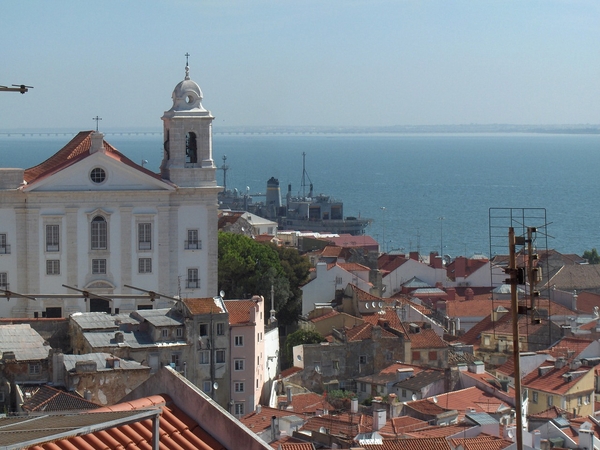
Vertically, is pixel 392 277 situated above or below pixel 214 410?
below

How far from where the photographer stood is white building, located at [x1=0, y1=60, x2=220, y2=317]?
39906 millimetres

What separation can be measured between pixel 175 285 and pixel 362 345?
17.4 ft

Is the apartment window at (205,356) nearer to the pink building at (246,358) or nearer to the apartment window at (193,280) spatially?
the pink building at (246,358)

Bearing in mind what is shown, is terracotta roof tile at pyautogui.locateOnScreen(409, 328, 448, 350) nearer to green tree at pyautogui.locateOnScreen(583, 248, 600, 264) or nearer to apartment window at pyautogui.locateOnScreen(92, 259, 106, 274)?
apartment window at pyautogui.locateOnScreen(92, 259, 106, 274)

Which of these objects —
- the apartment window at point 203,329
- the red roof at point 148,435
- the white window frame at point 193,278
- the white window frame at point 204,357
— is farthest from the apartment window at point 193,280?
the red roof at point 148,435

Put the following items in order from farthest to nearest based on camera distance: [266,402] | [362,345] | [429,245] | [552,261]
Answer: [429,245] < [552,261] < [362,345] < [266,402]

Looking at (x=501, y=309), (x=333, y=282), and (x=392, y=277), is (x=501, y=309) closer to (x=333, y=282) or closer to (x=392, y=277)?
(x=333, y=282)

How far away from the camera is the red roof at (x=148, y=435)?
7820mm

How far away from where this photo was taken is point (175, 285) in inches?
1587

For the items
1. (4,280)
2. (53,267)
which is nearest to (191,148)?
(53,267)

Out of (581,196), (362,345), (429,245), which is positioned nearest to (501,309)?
(362,345)

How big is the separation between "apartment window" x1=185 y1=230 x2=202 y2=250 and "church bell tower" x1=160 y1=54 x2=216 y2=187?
1.31 m

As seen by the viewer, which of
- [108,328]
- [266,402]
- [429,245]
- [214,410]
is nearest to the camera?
[214,410]

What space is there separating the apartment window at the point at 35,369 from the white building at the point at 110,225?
10888mm
